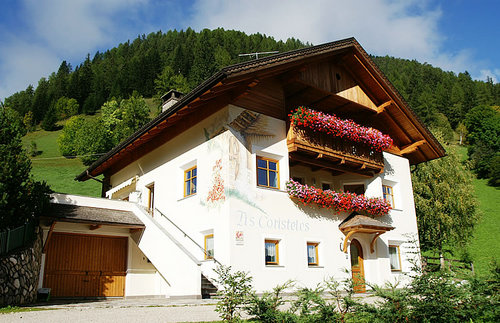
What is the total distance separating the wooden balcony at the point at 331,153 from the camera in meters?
13.7

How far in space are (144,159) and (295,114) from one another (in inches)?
289

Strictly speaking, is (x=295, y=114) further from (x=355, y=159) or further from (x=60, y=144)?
(x=60, y=144)

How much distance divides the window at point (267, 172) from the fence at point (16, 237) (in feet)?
22.3

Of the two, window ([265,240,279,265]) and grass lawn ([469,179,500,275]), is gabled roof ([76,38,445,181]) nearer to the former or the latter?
window ([265,240,279,265])

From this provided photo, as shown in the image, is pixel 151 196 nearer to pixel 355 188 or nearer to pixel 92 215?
pixel 92 215

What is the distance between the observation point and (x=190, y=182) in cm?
1445

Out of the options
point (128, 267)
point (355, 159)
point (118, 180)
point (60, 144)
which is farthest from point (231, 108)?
point (60, 144)

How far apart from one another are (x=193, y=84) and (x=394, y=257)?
67.0 metres

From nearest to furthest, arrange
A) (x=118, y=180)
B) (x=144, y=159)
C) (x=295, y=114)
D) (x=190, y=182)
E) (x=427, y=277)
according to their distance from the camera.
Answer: (x=427, y=277), (x=295, y=114), (x=190, y=182), (x=144, y=159), (x=118, y=180)

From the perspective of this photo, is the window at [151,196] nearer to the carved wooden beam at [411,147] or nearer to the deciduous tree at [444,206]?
the carved wooden beam at [411,147]

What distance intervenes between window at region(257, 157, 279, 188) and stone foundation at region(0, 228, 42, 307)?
6835 mm

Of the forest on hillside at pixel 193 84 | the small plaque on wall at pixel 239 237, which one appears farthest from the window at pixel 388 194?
the forest on hillside at pixel 193 84

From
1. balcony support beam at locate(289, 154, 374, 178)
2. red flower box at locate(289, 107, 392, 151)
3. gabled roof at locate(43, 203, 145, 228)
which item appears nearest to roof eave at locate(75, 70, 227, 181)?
gabled roof at locate(43, 203, 145, 228)

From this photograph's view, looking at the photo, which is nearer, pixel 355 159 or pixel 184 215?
pixel 184 215
